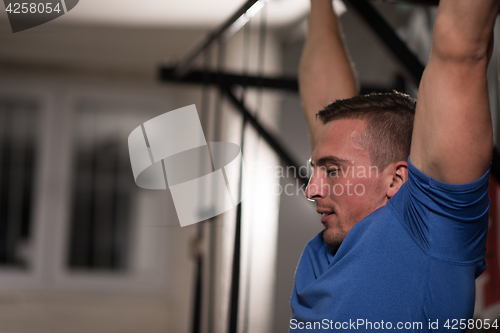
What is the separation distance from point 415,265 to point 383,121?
234 millimetres

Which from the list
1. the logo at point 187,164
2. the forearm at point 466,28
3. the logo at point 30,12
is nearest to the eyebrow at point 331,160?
the forearm at point 466,28

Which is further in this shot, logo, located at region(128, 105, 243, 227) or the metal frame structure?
logo, located at region(128, 105, 243, 227)

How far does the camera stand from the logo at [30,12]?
3.05ft

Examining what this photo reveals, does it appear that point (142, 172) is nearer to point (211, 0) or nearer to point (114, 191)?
point (211, 0)

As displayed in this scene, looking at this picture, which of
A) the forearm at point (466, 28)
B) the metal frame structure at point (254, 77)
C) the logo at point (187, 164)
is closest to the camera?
the forearm at point (466, 28)

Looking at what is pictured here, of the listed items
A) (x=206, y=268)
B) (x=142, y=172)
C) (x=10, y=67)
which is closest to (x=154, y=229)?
(x=206, y=268)

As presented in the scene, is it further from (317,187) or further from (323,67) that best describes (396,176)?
(323,67)

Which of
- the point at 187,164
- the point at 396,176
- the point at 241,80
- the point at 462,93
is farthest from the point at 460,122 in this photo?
the point at 241,80

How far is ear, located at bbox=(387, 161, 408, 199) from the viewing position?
2.24ft

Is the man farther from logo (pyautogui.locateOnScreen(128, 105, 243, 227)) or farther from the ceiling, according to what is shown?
the ceiling

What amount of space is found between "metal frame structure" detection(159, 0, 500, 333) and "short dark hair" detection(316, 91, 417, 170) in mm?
163

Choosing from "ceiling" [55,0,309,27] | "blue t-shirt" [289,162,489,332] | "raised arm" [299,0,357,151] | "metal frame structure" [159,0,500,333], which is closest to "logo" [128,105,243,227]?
"metal frame structure" [159,0,500,333]

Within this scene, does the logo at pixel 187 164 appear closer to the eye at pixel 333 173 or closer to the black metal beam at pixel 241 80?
the black metal beam at pixel 241 80

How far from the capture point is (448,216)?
565 mm
